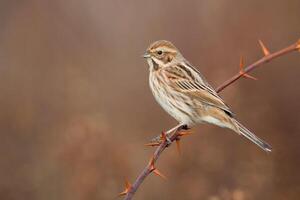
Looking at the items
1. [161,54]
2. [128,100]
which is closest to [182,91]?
[161,54]

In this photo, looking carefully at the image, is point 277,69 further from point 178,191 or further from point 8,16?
point 8,16

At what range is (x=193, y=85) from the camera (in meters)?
7.07

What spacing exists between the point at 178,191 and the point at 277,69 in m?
2.68

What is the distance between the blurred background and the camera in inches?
278

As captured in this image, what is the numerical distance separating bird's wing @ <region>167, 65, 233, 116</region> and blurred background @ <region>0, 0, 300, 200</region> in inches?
21.9

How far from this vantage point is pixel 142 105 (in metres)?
9.21

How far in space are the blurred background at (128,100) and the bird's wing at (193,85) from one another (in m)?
0.56

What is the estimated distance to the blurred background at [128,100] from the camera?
7.06 meters

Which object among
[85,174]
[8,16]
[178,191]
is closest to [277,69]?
[178,191]

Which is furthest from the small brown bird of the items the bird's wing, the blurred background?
the blurred background

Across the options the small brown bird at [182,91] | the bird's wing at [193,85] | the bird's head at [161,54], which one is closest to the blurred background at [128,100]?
the small brown bird at [182,91]

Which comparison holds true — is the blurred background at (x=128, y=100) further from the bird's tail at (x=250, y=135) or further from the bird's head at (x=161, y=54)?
the bird's head at (x=161, y=54)

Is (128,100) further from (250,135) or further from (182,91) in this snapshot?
(250,135)

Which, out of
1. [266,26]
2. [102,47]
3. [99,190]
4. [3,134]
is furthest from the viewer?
[102,47]
